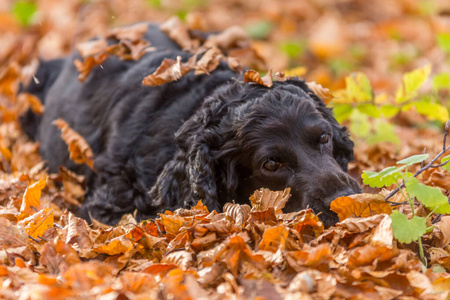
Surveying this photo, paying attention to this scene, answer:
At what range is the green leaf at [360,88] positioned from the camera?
15.6ft

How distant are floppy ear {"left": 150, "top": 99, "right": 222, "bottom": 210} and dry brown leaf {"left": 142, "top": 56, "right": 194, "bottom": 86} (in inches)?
21.4

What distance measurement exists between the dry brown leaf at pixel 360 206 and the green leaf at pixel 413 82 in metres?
1.82

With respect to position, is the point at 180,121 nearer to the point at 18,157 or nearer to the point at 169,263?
the point at 169,263

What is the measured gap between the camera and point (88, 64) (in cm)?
518

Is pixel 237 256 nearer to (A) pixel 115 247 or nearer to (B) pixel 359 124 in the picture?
(A) pixel 115 247

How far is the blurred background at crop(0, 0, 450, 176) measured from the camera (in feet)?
24.6

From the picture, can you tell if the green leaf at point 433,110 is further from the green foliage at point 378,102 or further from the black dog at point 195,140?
the black dog at point 195,140

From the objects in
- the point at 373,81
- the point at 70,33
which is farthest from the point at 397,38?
the point at 70,33

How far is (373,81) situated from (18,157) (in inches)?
194

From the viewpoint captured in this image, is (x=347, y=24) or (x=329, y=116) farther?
(x=347, y=24)

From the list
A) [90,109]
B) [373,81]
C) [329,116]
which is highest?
[329,116]

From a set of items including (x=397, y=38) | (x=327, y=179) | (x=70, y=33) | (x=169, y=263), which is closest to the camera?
(x=169, y=263)

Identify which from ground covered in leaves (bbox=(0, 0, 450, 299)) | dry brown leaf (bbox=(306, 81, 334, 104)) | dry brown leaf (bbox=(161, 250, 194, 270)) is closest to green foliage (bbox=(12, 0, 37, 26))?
ground covered in leaves (bbox=(0, 0, 450, 299))

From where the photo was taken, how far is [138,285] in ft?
8.36
